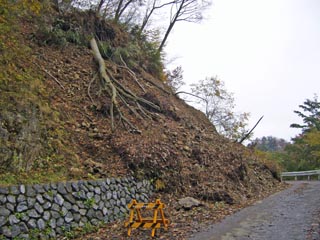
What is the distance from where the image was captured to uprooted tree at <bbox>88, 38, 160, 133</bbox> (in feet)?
40.0

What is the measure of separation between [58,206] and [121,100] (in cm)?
687

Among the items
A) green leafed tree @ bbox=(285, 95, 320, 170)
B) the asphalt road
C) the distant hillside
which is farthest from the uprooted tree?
green leafed tree @ bbox=(285, 95, 320, 170)

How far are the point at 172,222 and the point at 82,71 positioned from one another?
8199 millimetres

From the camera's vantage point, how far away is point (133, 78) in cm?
1631

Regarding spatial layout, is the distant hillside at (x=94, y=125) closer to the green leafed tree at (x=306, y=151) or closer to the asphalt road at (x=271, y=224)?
the asphalt road at (x=271, y=224)

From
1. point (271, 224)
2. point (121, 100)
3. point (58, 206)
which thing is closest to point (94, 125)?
point (121, 100)

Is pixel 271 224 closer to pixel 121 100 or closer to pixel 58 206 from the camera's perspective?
pixel 58 206

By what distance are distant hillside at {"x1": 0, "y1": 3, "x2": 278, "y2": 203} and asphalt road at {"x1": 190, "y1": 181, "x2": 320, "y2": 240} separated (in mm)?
1668

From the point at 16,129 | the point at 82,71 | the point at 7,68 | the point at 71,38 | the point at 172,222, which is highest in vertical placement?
the point at 71,38

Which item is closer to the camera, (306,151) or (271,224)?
(271,224)

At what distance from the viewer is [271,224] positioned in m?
7.69

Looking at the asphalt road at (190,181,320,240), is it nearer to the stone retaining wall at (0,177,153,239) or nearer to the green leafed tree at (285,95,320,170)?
the stone retaining wall at (0,177,153,239)

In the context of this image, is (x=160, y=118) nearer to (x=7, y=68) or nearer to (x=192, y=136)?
(x=192, y=136)

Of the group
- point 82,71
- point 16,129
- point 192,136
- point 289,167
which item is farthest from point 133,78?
point 289,167
